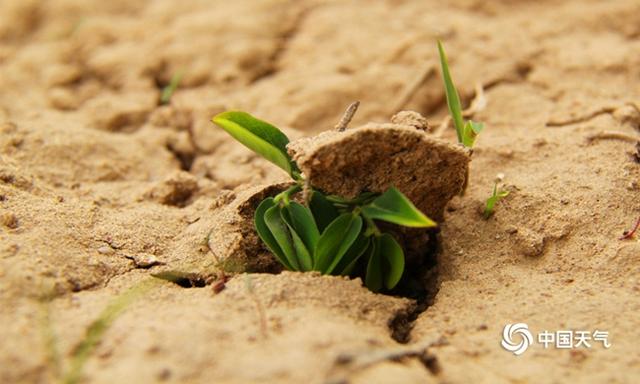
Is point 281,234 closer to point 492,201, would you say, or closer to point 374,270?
point 374,270

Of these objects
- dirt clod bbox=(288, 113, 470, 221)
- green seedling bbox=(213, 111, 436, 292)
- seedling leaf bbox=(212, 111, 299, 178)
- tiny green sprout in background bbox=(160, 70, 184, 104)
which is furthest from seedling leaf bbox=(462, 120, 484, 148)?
tiny green sprout in background bbox=(160, 70, 184, 104)

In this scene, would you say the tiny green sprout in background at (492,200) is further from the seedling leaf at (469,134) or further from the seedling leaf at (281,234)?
the seedling leaf at (281,234)

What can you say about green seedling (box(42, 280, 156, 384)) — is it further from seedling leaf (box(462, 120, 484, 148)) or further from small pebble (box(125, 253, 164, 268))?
seedling leaf (box(462, 120, 484, 148))

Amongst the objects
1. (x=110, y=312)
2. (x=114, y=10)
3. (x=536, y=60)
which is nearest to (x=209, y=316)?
(x=110, y=312)

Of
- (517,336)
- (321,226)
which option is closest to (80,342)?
(321,226)

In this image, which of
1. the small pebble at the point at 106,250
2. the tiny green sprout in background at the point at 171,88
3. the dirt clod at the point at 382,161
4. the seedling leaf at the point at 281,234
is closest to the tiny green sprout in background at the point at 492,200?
the dirt clod at the point at 382,161
